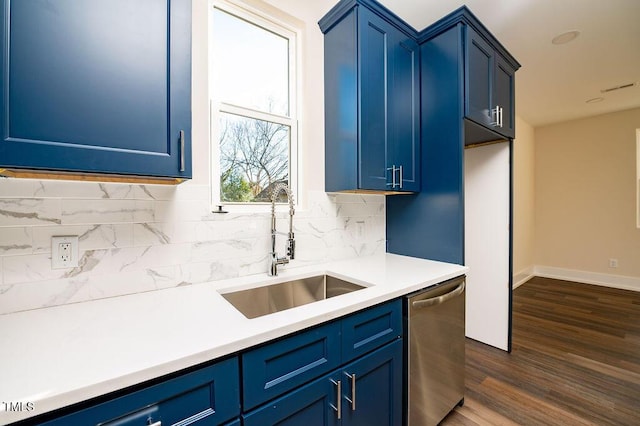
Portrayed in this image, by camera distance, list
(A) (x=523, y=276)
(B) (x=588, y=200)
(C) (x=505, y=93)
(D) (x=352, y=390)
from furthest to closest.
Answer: (A) (x=523, y=276) → (B) (x=588, y=200) → (C) (x=505, y=93) → (D) (x=352, y=390)

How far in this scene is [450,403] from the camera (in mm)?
1676

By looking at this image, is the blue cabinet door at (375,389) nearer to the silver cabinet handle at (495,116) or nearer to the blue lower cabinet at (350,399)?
the blue lower cabinet at (350,399)

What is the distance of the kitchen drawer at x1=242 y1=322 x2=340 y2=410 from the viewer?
87 centimetres

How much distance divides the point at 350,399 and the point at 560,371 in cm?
206

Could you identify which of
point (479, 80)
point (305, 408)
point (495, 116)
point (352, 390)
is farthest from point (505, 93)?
point (305, 408)

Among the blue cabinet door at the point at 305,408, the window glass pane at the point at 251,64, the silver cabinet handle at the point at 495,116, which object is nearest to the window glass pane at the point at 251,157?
the window glass pane at the point at 251,64

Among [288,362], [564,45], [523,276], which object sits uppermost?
[564,45]

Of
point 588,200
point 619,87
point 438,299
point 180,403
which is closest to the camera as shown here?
point 180,403

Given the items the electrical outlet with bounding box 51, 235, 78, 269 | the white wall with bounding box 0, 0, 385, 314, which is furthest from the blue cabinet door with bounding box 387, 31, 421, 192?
the electrical outlet with bounding box 51, 235, 78, 269

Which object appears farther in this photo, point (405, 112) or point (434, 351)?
point (405, 112)

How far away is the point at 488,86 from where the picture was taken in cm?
204

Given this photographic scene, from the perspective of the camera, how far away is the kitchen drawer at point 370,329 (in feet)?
3.73

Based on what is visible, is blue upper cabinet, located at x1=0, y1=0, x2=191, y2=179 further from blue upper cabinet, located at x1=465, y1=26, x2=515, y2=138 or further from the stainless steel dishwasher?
blue upper cabinet, located at x1=465, y1=26, x2=515, y2=138

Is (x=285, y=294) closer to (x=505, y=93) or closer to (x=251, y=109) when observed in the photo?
(x=251, y=109)
